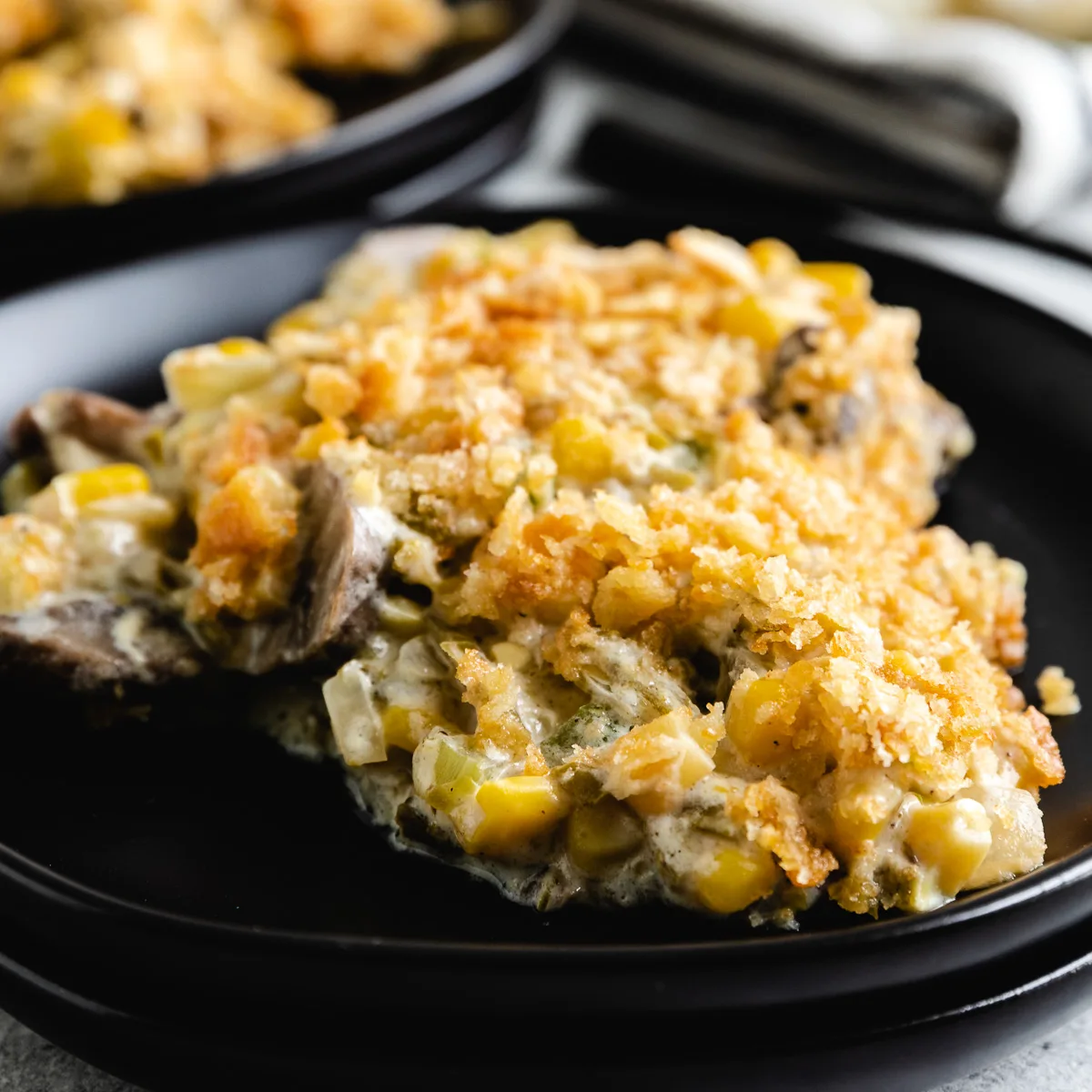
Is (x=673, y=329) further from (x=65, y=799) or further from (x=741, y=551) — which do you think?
(x=65, y=799)

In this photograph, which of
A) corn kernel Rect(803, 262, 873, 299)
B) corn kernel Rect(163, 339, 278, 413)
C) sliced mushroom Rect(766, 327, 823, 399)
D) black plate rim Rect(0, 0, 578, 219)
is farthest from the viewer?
black plate rim Rect(0, 0, 578, 219)

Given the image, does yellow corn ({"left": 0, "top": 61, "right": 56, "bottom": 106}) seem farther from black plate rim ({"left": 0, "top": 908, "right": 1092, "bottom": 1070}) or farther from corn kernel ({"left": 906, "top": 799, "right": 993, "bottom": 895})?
corn kernel ({"left": 906, "top": 799, "right": 993, "bottom": 895})

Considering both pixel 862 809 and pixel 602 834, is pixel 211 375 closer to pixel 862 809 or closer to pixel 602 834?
pixel 602 834

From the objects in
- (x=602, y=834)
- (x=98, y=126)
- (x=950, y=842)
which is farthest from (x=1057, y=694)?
(x=98, y=126)

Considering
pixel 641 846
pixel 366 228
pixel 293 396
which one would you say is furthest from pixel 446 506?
pixel 366 228

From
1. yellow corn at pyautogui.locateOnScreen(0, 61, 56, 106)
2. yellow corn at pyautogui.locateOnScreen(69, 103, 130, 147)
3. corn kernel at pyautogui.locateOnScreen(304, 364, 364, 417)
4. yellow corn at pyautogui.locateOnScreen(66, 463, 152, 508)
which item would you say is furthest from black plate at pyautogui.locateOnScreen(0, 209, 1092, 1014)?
yellow corn at pyautogui.locateOnScreen(0, 61, 56, 106)

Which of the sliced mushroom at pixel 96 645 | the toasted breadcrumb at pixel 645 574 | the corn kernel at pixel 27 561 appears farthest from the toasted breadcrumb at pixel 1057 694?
the corn kernel at pixel 27 561
